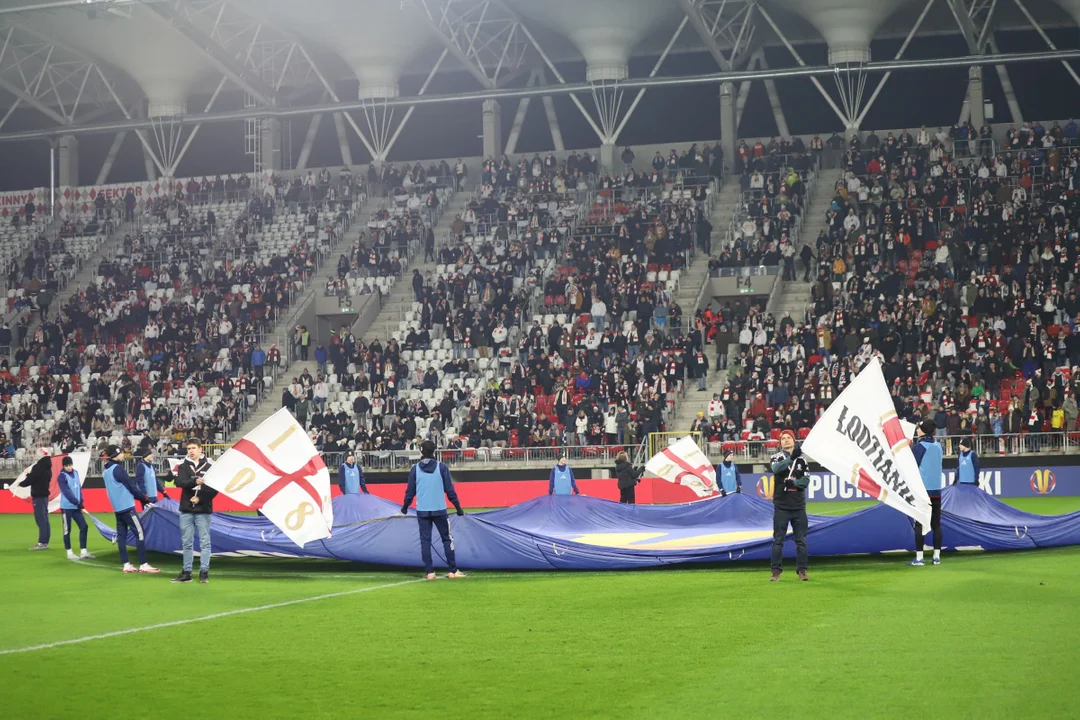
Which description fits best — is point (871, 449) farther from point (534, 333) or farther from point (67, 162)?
point (67, 162)

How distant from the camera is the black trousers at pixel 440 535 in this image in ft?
59.2

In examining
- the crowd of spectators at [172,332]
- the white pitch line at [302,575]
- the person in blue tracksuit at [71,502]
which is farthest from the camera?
the crowd of spectators at [172,332]

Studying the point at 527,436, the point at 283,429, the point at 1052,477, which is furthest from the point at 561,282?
the point at 283,429

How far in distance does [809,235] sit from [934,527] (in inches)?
1100

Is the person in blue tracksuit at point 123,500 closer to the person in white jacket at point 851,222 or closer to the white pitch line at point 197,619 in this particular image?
the white pitch line at point 197,619

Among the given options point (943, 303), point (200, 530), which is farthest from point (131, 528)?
point (943, 303)

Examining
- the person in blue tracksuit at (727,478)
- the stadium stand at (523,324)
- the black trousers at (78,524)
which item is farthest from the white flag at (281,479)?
the stadium stand at (523,324)

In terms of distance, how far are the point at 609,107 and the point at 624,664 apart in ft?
138

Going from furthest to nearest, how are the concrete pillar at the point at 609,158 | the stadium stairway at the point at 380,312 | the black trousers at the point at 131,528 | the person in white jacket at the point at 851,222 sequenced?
the concrete pillar at the point at 609,158
the stadium stairway at the point at 380,312
the person in white jacket at the point at 851,222
the black trousers at the point at 131,528

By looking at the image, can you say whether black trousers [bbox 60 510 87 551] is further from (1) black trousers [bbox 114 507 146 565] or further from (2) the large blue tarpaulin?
(1) black trousers [bbox 114 507 146 565]

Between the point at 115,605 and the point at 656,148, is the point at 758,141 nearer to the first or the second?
the point at 656,148

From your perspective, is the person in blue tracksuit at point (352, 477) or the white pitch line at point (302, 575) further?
the person in blue tracksuit at point (352, 477)

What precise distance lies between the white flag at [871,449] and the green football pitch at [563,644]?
1.05 meters

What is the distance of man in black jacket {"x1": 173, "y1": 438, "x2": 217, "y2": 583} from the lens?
17609 millimetres
